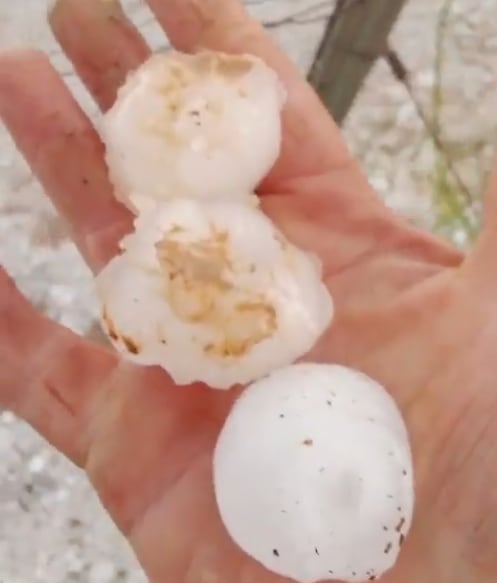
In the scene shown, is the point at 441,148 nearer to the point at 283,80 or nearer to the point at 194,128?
the point at 283,80

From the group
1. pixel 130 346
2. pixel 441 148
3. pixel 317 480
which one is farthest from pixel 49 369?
pixel 441 148

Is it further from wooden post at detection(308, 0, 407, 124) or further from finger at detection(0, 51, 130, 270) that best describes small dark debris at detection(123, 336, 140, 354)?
wooden post at detection(308, 0, 407, 124)

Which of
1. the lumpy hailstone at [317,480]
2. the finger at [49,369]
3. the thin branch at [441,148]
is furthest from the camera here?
the thin branch at [441,148]

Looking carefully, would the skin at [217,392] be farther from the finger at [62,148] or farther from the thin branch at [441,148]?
the thin branch at [441,148]

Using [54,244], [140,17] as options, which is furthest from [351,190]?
[140,17]

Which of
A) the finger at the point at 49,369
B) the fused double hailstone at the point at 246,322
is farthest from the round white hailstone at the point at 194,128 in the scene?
the finger at the point at 49,369

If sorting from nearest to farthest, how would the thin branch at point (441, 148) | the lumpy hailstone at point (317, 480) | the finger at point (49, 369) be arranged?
1. the lumpy hailstone at point (317, 480)
2. the finger at point (49, 369)
3. the thin branch at point (441, 148)

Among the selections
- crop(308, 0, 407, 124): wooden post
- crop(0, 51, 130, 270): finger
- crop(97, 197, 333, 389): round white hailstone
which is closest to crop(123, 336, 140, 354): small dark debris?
crop(97, 197, 333, 389): round white hailstone
